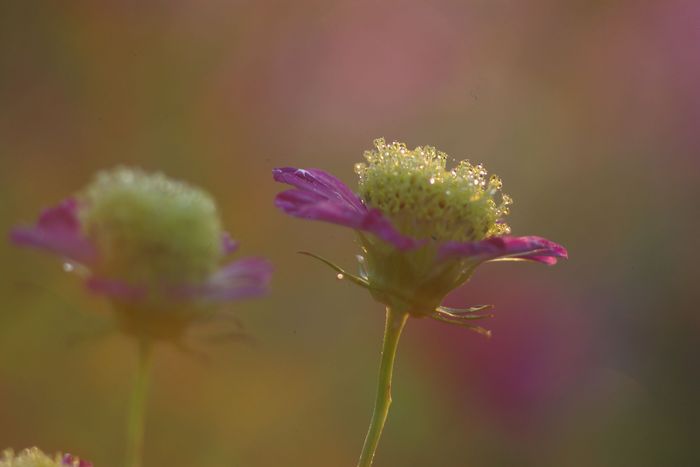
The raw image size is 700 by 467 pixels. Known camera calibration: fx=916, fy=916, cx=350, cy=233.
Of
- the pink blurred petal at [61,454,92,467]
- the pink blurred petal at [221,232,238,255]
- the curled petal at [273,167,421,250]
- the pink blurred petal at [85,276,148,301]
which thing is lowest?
the pink blurred petal at [61,454,92,467]

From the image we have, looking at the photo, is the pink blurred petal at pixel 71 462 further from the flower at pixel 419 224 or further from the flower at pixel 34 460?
the flower at pixel 419 224

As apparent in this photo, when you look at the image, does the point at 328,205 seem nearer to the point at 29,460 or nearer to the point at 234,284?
the point at 234,284

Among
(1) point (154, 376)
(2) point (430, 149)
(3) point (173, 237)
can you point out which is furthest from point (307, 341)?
(3) point (173, 237)

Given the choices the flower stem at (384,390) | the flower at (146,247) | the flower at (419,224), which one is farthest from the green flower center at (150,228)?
the flower stem at (384,390)

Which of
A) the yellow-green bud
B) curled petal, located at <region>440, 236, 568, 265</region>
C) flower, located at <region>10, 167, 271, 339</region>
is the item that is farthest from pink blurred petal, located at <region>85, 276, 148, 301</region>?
curled petal, located at <region>440, 236, 568, 265</region>

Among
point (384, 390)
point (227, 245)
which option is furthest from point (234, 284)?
point (384, 390)

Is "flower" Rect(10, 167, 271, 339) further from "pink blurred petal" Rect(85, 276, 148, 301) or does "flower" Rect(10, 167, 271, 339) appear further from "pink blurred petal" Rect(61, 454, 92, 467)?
"pink blurred petal" Rect(61, 454, 92, 467)
